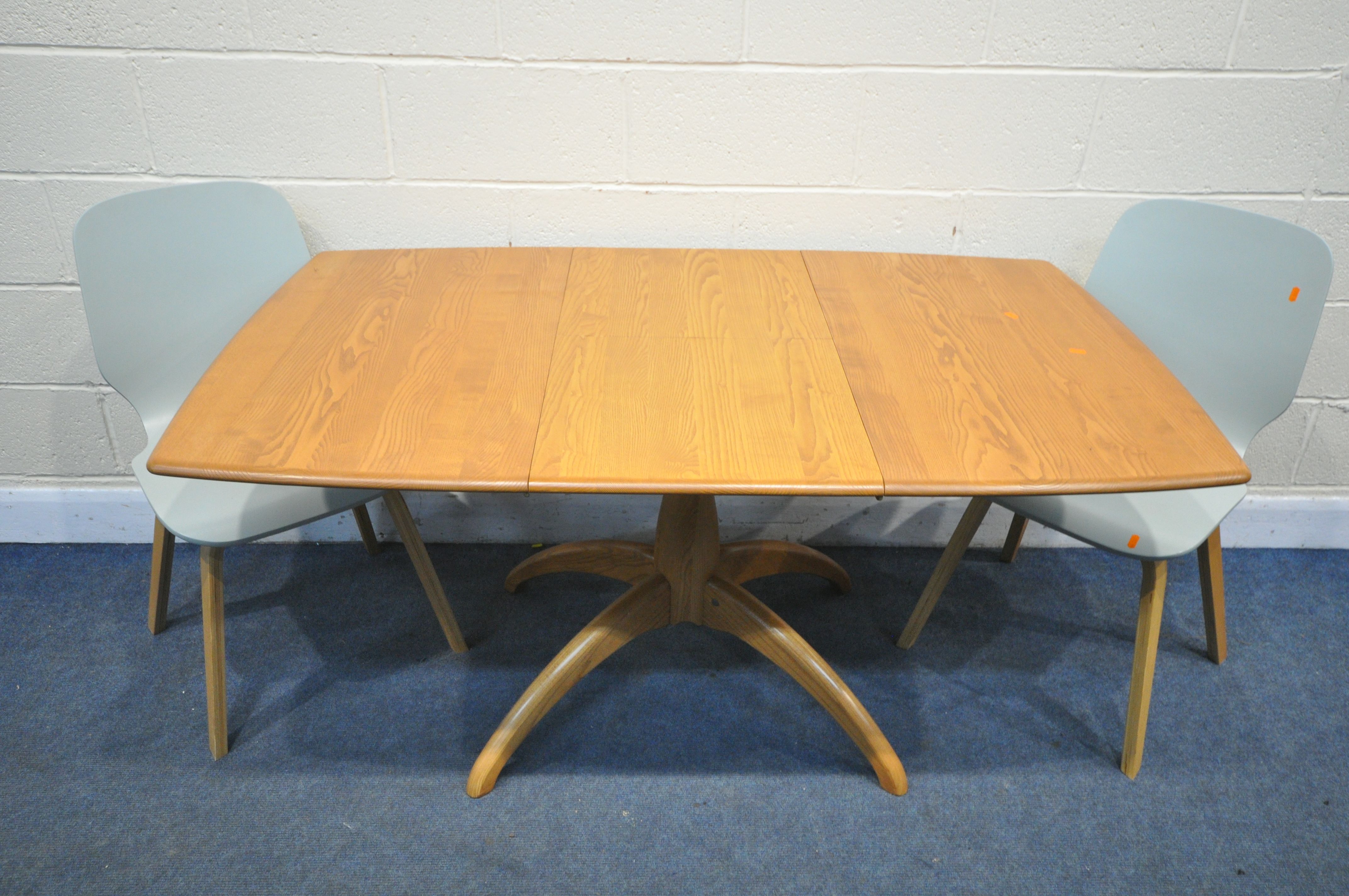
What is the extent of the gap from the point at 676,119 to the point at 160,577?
1.37 metres

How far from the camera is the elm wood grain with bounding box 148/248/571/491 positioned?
3.37ft

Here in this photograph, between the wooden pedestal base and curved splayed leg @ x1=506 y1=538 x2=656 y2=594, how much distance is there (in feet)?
0.15

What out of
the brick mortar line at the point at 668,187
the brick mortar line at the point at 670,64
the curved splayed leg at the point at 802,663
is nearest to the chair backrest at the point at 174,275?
the brick mortar line at the point at 668,187

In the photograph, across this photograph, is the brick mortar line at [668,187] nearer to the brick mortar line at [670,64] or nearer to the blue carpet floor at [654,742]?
the brick mortar line at [670,64]

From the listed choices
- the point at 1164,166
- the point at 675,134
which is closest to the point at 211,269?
the point at 675,134

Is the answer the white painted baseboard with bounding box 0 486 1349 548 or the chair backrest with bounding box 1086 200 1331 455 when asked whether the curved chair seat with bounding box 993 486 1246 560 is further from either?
the white painted baseboard with bounding box 0 486 1349 548

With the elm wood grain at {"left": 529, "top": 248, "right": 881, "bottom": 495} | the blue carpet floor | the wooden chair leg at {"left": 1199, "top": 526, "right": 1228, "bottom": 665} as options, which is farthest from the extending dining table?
the wooden chair leg at {"left": 1199, "top": 526, "right": 1228, "bottom": 665}

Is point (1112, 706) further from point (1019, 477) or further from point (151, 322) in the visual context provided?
point (151, 322)

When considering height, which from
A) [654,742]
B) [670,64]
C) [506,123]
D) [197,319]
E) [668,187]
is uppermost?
[670,64]

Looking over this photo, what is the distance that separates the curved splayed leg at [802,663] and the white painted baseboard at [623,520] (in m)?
0.43

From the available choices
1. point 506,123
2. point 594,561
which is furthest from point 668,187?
point 594,561

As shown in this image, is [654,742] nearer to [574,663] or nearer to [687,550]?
[574,663]

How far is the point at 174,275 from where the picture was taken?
153 cm

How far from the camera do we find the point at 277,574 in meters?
1.99
